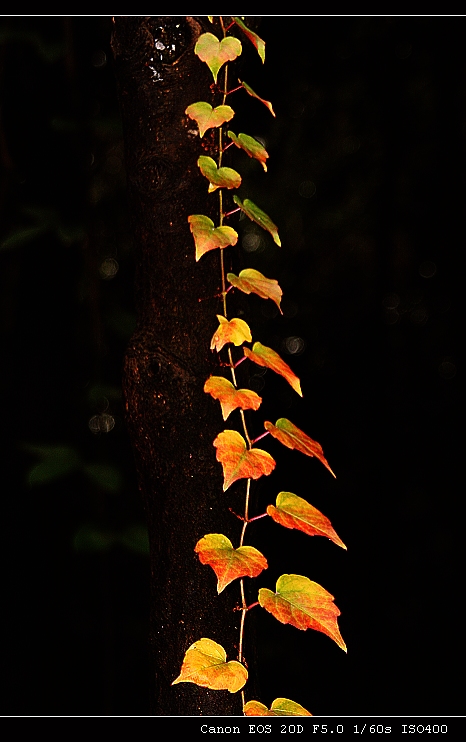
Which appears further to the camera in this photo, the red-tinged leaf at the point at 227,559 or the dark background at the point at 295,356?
the dark background at the point at 295,356

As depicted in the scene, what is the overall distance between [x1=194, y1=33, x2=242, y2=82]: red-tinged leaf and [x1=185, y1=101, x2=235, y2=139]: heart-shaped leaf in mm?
26

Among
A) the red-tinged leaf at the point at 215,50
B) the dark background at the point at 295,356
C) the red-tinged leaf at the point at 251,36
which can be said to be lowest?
the dark background at the point at 295,356

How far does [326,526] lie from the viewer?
0.57 meters

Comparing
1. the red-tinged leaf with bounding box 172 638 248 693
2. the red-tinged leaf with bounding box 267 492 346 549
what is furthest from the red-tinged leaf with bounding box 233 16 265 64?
the red-tinged leaf with bounding box 172 638 248 693

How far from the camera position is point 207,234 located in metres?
0.57

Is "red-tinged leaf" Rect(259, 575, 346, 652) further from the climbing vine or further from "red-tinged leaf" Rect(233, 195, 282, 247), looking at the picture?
"red-tinged leaf" Rect(233, 195, 282, 247)

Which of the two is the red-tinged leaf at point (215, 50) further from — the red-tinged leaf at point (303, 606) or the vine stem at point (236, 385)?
the red-tinged leaf at point (303, 606)

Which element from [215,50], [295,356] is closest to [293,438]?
[215,50]

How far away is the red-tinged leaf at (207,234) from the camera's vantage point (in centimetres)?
56

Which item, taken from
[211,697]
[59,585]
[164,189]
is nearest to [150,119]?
[164,189]

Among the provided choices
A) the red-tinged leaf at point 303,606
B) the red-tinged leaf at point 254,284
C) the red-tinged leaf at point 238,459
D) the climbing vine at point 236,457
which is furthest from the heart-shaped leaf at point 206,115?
the red-tinged leaf at point 303,606

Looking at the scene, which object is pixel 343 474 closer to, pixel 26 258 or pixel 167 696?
pixel 26 258

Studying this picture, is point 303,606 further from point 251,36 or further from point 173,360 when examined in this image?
point 251,36

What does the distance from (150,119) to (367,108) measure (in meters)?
2.71
